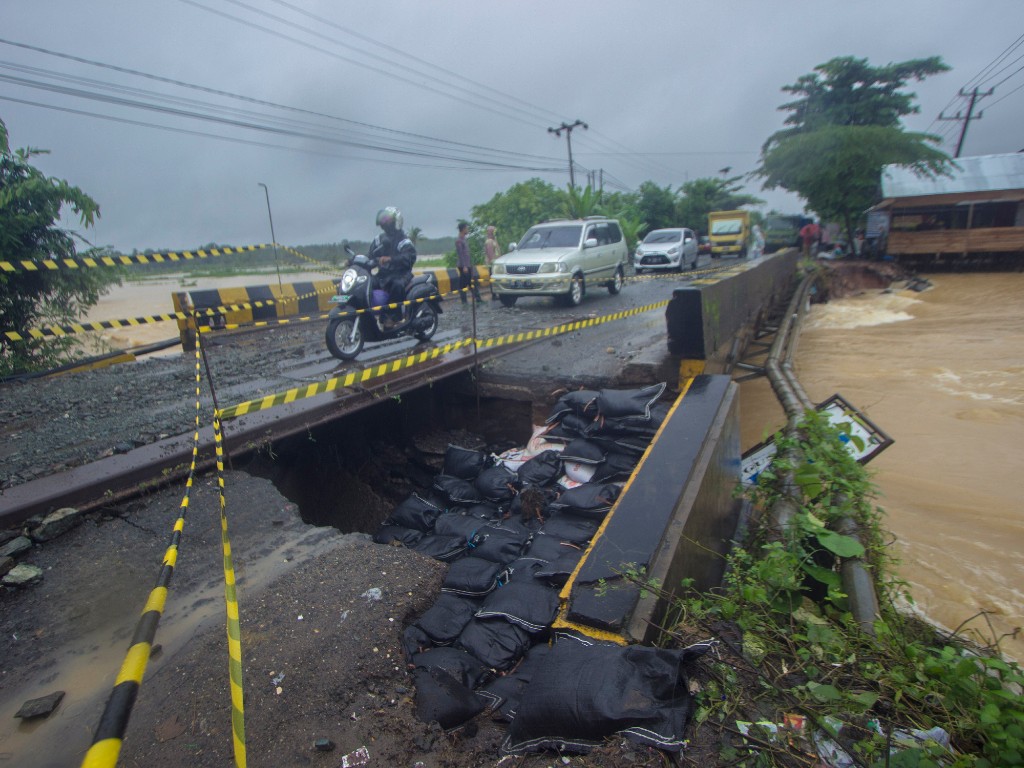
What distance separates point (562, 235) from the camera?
1280 centimetres

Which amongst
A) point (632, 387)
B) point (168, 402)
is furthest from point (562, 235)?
point (168, 402)

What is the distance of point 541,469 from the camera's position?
4914 millimetres

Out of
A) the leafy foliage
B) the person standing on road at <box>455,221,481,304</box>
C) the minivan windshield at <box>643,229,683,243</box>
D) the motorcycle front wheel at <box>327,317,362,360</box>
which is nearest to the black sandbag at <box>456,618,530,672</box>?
the leafy foliage

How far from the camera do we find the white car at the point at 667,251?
67.1 feet

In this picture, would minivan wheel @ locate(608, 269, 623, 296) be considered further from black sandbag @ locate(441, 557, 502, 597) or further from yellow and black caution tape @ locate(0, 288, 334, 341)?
black sandbag @ locate(441, 557, 502, 597)

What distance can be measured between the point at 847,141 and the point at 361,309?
78.1ft

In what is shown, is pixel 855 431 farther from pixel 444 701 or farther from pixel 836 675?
pixel 444 701

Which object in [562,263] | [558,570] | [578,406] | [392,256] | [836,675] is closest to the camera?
[836,675]

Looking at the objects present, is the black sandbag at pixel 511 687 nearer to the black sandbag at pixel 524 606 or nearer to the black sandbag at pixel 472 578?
the black sandbag at pixel 524 606

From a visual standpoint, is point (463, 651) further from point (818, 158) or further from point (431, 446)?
point (818, 158)

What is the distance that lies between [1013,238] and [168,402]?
2727cm

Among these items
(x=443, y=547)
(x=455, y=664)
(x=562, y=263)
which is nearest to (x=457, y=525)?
(x=443, y=547)

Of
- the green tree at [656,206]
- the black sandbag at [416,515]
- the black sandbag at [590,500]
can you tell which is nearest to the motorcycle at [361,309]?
the black sandbag at [416,515]

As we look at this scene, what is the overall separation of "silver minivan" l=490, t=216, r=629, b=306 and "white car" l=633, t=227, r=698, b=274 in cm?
697
